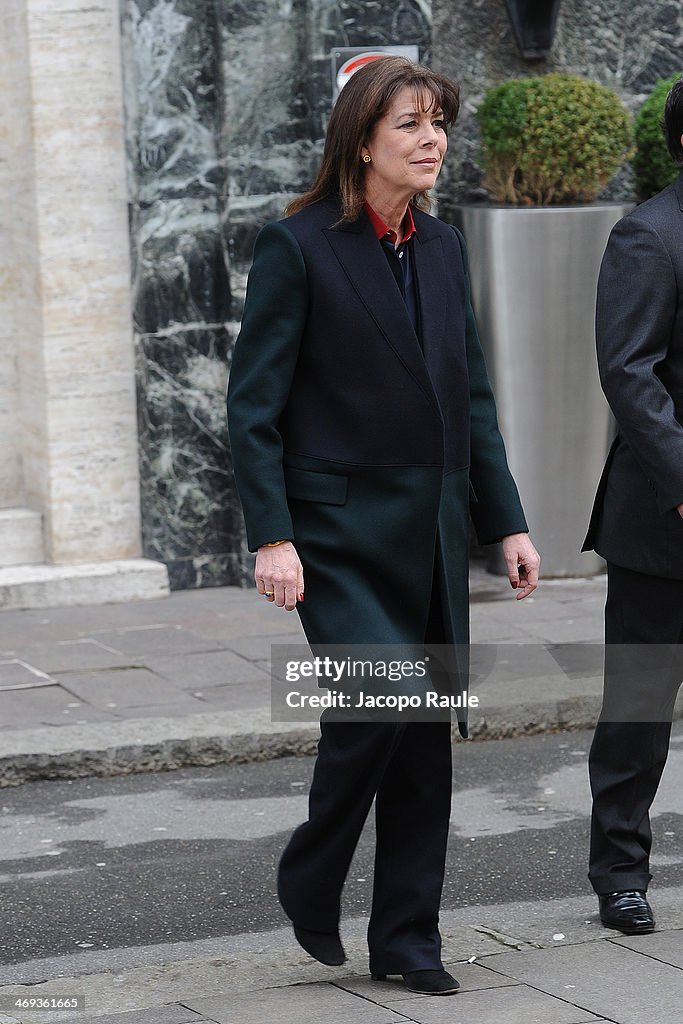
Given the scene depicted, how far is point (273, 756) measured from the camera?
5652 mm

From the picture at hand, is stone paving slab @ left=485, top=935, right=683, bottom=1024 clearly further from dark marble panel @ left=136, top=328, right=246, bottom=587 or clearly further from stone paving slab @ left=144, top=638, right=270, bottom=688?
dark marble panel @ left=136, top=328, right=246, bottom=587

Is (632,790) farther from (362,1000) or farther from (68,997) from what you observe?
(68,997)

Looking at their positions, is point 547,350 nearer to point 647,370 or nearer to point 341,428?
point 647,370

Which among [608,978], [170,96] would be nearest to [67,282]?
[170,96]

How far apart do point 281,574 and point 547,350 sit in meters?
4.48

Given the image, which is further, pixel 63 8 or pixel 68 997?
pixel 63 8

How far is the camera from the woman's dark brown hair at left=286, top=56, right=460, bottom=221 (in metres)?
3.48

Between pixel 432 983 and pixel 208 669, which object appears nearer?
pixel 432 983

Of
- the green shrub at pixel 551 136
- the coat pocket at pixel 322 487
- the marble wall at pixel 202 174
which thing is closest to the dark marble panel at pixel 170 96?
the marble wall at pixel 202 174

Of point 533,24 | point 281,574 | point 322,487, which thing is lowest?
point 281,574

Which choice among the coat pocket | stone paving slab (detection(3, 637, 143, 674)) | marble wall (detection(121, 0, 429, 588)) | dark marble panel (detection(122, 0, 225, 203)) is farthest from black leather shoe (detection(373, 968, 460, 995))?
dark marble panel (detection(122, 0, 225, 203))

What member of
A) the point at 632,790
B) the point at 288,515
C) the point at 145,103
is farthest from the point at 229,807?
the point at 145,103

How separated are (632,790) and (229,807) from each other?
5.03ft

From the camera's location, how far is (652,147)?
8211 millimetres
